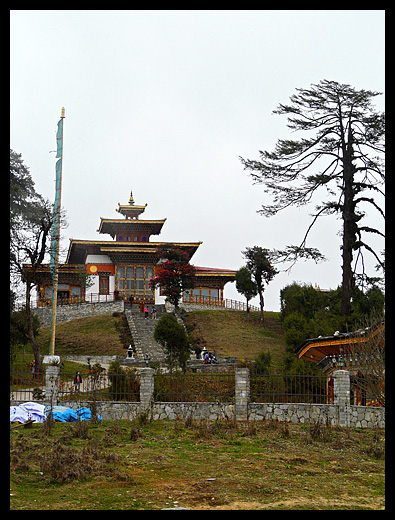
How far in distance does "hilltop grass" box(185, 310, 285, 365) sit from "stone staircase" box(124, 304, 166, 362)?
2401 mm

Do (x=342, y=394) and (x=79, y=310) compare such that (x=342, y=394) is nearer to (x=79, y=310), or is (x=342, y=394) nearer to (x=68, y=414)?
(x=68, y=414)

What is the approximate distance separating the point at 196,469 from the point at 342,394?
735 centimetres

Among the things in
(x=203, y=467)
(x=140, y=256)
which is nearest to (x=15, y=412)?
(x=203, y=467)

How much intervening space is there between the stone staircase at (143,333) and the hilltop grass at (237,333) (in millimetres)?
2401

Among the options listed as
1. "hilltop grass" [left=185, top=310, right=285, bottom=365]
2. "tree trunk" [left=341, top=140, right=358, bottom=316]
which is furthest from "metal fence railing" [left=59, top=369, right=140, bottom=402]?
"hilltop grass" [left=185, top=310, right=285, bottom=365]

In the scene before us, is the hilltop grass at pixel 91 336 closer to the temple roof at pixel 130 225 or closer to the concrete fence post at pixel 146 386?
the temple roof at pixel 130 225

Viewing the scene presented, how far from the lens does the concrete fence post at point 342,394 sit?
55.4 ft

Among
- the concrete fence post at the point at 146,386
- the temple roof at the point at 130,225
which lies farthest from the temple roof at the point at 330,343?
the temple roof at the point at 130,225

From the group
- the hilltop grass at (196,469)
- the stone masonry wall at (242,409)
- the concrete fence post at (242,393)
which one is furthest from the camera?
the concrete fence post at (242,393)

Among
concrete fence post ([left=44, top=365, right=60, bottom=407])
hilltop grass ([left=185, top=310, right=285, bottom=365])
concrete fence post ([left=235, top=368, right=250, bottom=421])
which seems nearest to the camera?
concrete fence post ([left=235, top=368, right=250, bottom=421])

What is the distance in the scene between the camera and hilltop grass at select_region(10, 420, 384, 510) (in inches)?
341

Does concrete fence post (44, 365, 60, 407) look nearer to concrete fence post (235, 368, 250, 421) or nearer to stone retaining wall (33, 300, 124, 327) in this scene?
concrete fence post (235, 368, 250, 421)
